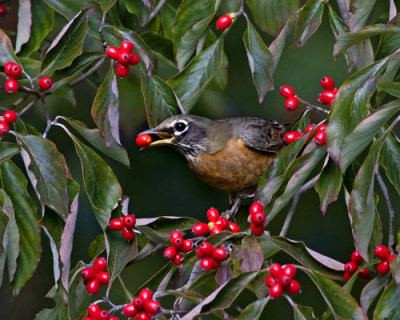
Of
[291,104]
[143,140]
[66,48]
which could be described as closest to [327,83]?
[291,104]

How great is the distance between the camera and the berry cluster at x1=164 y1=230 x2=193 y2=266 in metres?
2.05

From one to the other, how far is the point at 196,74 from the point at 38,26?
548mm

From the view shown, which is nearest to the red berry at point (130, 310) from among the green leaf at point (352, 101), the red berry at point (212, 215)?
the red berry at point (212, 215)

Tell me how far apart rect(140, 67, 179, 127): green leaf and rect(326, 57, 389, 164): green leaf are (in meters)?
0.64

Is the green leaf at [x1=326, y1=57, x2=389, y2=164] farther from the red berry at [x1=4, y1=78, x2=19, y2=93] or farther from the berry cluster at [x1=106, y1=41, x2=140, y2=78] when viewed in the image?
the red berry at [x1=4, y1=78, x2=19, y2=93]

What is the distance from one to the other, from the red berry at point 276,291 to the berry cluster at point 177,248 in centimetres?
40

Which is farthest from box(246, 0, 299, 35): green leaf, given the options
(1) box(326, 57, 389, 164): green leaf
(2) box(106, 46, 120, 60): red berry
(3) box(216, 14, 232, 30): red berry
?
(1) box(326, 57, 389, 164): green leaf

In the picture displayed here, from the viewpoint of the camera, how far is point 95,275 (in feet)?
7.07

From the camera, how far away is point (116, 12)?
2.51 m

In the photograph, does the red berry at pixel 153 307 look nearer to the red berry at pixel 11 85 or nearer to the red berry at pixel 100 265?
the red berry at pixel 100 265

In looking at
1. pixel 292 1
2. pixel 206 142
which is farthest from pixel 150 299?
pixel 206 142

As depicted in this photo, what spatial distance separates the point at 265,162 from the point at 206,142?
0.28 meters

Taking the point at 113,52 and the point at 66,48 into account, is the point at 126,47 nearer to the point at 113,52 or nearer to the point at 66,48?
the point at 113,52

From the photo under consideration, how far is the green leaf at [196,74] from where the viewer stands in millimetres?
2230
